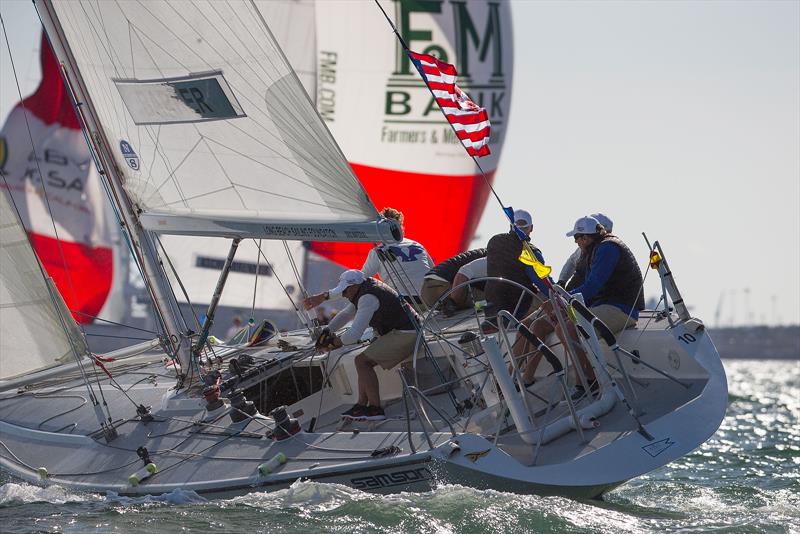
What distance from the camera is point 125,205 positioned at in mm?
8961

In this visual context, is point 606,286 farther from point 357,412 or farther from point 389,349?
point 357,412

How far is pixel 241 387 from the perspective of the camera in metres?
8.48

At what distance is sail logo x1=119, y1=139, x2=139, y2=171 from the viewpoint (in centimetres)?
884

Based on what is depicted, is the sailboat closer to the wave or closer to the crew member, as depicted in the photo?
the wave

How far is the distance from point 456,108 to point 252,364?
2349mm

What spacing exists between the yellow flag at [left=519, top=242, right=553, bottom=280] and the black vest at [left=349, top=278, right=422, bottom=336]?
1015 millimetres

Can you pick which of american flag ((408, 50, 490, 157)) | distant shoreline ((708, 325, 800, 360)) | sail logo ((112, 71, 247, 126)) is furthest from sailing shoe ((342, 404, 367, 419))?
distant shoreline ((708, 325, 800, 360))

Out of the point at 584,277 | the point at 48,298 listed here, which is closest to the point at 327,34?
the point at 48,298

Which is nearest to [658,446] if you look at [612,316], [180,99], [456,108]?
[612,316]

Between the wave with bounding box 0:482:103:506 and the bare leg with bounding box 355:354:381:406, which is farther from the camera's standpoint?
the bare leg with bounding box 355:354:381:406

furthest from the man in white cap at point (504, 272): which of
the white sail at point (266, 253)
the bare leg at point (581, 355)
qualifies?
the white sail at point (266, 253)

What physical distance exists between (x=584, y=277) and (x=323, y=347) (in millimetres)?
1803

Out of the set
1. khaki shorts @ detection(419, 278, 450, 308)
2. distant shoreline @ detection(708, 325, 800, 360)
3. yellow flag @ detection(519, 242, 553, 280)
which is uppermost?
yellow flag @ detection(519, 242, 553, 280)

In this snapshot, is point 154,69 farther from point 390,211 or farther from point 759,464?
point 759,464
